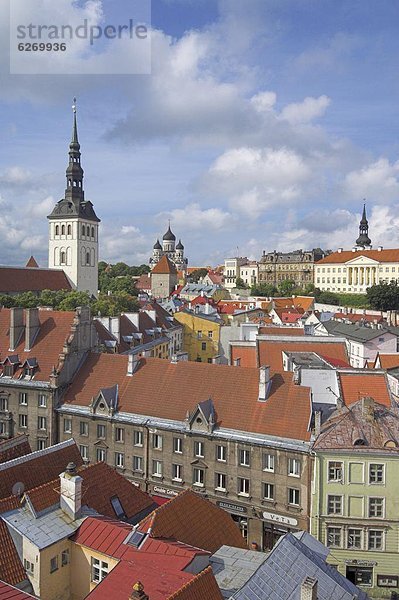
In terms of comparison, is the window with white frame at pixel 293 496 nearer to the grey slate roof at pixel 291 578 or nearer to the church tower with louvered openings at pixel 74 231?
the grey slate roof at pixel 291 578

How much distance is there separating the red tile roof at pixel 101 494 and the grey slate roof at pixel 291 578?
373 inches

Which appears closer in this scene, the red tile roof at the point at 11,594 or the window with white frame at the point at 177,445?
the red tile roof at the point at 11,594

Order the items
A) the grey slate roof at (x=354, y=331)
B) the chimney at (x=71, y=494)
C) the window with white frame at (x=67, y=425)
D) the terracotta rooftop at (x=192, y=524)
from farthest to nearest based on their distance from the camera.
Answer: the grey slate roof at (x=354, y=331) < the window with white frame at (x=67, y=425) < the terracotta rooftop at (x=192, y=524) < the chimney at (x=71, y=494)

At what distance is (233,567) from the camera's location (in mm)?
20875

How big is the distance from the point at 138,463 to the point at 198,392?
6622 mm

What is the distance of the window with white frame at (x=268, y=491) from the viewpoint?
34344 mm

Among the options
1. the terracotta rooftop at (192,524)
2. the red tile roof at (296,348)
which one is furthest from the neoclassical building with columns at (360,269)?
the terracotta rooftop at (192,524)

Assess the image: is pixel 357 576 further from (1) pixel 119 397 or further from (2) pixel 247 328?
(2) pixel 247 328

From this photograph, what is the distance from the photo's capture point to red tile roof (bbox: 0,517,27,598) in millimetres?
20984

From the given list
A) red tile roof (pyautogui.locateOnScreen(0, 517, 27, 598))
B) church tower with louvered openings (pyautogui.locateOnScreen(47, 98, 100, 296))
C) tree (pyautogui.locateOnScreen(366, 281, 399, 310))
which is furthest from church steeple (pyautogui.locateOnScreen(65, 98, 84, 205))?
red tile roof (pyautogui.locateOnScreen(0, 517, 27, 598))

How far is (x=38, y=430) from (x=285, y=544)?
2765 centimetres

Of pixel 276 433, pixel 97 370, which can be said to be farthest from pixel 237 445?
pixel 97 370

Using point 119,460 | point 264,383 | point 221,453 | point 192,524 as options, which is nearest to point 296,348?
point 264,383

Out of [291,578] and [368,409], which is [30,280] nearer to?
[368,409]
